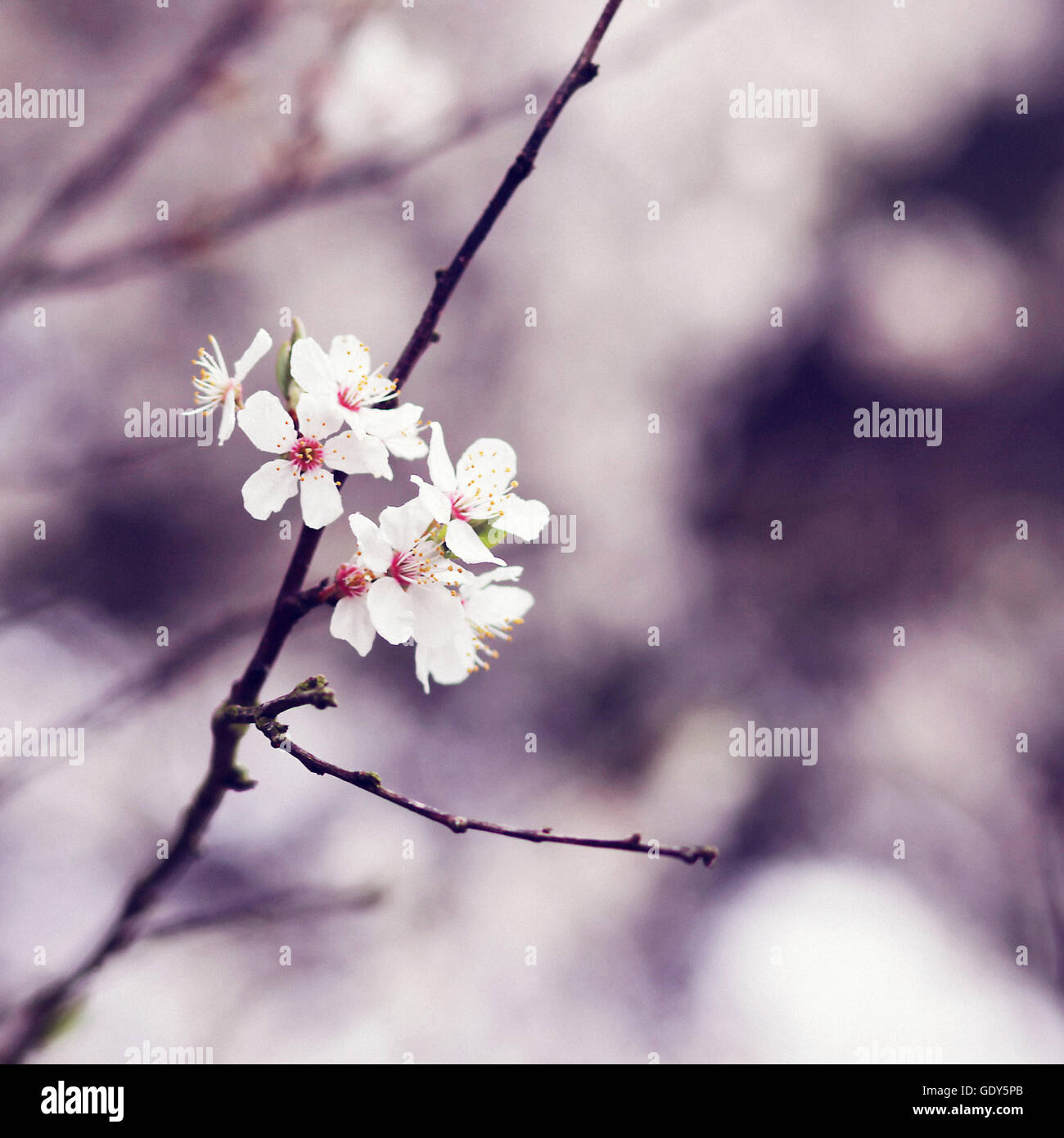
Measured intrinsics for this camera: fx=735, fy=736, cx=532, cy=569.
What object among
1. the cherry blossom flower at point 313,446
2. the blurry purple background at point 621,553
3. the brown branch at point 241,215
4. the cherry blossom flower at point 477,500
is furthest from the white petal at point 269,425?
the blurry purple background at point 621,553

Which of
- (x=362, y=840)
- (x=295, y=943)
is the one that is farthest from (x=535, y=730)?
(x=295, y=943)

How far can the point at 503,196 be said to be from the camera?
18.2 inches

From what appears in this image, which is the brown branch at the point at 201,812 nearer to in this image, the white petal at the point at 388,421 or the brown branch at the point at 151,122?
the white petal at the point at 388,421

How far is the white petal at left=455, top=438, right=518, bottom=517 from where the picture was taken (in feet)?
1.97

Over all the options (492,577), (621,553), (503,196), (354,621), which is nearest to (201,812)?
(354,621)

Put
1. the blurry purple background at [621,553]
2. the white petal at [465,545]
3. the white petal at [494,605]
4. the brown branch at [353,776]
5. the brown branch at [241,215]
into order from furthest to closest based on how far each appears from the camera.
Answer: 1. the blurry purple background at [621,553]
2. the brown branch at [241,215]
3. the white petal at [494,605]
4. the white petal at [465,545]
5. the brown branch at [353,776]

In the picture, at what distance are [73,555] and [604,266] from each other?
1571 mm

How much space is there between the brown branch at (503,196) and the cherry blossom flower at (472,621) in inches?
7.2

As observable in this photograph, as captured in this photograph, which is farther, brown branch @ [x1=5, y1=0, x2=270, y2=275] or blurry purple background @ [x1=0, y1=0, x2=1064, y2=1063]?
blurry purple background @ [x1=0, y1=0, x2=1064, y2=1063]

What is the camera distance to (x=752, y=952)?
2021 mm

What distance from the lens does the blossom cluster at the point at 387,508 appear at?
50cm

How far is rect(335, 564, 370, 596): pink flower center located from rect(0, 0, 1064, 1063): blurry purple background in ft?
4.27

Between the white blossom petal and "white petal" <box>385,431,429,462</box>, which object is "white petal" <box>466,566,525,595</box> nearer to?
the white blossom petal

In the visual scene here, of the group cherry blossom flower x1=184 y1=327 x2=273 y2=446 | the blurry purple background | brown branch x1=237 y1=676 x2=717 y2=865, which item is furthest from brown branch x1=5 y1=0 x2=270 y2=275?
the blurry purple background
